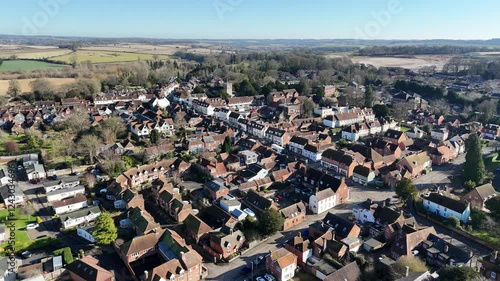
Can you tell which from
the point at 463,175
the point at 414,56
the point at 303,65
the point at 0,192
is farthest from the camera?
the point at 414,56

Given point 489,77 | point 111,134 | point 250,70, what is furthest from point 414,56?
point 111,134

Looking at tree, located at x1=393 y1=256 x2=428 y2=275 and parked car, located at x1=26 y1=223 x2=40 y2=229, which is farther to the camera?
parked car, located at x1=26 y1=223 x2=40 y2=229

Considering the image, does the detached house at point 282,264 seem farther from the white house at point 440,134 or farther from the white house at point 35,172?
the white house at point 440,134

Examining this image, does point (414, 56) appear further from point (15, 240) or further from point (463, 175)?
point (15, 240)

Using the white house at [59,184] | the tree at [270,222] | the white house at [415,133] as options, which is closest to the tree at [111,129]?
the white house at [59,184]

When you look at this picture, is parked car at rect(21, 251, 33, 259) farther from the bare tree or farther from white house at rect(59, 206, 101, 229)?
the bare tree

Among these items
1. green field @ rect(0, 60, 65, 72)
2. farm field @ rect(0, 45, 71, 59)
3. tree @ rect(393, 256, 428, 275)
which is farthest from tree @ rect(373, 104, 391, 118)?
farm field @ rect(0, 45, 71, 59)
